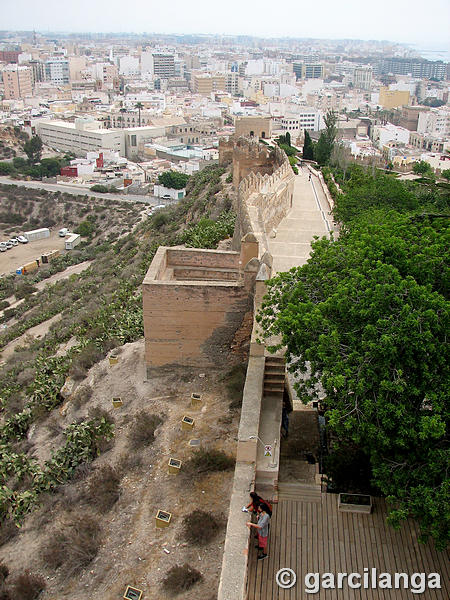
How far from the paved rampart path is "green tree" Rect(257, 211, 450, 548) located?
9.00 meters

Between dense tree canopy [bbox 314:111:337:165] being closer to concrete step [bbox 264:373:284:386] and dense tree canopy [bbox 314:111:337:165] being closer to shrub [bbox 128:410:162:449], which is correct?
shrub [bbox 128:410:162:449]

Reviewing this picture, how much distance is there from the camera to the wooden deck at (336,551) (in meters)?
7.67

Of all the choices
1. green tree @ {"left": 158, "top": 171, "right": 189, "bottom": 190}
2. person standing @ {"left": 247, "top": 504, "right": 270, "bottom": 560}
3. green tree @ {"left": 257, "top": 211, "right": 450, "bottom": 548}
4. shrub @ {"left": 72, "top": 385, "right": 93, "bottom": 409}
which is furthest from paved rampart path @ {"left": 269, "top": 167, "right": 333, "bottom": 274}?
green tree @ {"left": 158, "top": 171, "right": 189, "bottom": 190}

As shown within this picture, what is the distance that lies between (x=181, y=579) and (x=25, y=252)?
51916mm

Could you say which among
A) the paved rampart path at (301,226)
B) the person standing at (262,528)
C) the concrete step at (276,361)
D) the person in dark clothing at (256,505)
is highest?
the concrete step at (276,361)

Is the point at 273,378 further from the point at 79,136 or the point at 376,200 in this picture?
the point at 79,136

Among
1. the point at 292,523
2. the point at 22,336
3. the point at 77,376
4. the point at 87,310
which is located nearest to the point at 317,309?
the point at 292,523

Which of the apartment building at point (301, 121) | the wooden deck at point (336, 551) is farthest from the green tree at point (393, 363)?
the apartment building at point (301, 121)

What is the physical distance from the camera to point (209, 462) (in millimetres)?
10250

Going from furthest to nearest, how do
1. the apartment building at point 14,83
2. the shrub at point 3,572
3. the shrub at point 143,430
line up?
the apartment building at point 14,83
the shrub at point 143,430
the shrub at point 3,572

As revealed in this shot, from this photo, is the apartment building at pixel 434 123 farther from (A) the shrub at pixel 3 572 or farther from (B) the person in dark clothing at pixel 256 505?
(A) the shrub at pixel 3 572

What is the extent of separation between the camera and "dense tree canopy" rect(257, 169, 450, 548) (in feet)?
Result: 25.5

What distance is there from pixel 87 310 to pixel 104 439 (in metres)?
11.0

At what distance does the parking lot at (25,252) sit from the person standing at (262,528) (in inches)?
1808
